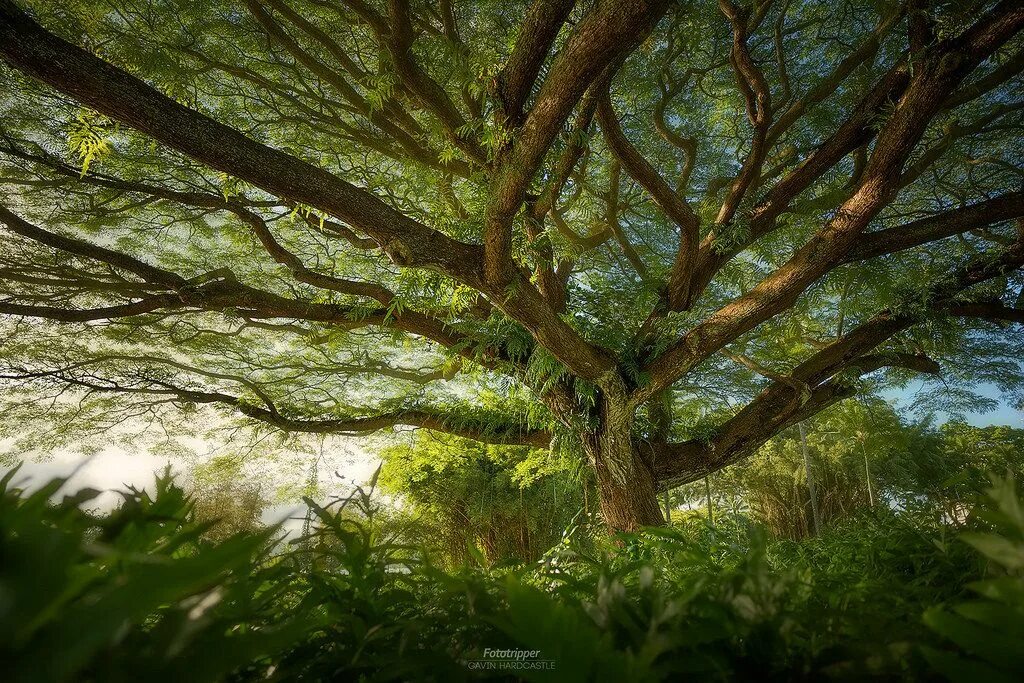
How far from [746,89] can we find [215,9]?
400cm

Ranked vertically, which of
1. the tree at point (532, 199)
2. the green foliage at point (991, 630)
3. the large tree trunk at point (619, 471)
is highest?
the tree at point (532, 199)

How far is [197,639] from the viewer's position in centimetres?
24

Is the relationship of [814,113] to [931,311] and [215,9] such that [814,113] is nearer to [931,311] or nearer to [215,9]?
[931,311]

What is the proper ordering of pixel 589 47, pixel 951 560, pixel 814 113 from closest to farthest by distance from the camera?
pixel 951 560, pixel 589 47, pixel 814 113

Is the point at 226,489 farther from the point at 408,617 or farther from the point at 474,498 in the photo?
the point at 408,617

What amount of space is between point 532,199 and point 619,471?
222 cm

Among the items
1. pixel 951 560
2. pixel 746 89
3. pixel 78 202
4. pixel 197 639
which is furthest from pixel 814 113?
pixel 78 202

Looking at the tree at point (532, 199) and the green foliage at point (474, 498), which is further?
the green foliage at point (474, 498)

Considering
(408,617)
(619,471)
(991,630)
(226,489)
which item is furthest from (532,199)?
(226,489)

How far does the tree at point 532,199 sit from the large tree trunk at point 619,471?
23 millimetres

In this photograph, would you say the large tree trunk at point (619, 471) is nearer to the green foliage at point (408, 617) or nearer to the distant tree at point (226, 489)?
the green foliage at point (408, 617)

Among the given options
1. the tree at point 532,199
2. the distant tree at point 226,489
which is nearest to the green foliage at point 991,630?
the tree at point 532,199

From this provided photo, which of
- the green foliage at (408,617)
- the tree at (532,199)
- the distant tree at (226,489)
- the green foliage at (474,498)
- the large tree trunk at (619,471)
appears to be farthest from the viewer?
the green foliage at (474,498)

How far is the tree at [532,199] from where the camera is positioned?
2311 mm
